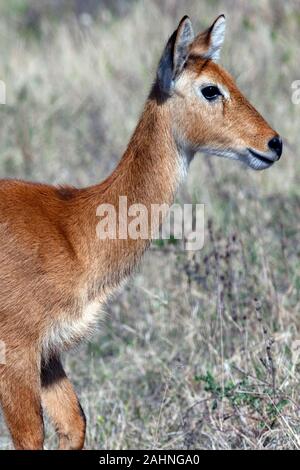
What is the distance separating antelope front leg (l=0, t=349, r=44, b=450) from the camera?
227 inches

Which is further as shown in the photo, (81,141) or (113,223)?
(81,141)

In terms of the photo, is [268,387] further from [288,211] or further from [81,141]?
[81,141]

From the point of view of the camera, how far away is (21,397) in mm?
5777

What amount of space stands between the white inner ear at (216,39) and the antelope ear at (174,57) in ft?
0.73

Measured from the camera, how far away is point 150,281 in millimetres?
8977

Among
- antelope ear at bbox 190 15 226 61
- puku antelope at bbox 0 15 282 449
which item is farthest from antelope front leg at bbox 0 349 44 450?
antelope ear at bbox 190 15 226 61

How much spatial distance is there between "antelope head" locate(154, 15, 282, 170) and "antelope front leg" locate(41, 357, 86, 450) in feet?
4.57

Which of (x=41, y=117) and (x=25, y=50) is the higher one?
(x=25, y=50)

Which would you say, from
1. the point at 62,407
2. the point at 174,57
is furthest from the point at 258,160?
the point at 62,407

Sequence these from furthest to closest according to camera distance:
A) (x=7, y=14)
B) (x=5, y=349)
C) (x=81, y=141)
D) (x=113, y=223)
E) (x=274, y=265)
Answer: (x=7, y=14), (x=81, y=141), (x=274, y=265), (x=113, y=223), (x=5, y=349)

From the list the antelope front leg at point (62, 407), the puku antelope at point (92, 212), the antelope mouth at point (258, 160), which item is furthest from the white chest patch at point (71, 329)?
the antelope mouth at point (258, 160)

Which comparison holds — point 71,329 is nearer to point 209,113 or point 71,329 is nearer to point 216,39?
point 209,113
